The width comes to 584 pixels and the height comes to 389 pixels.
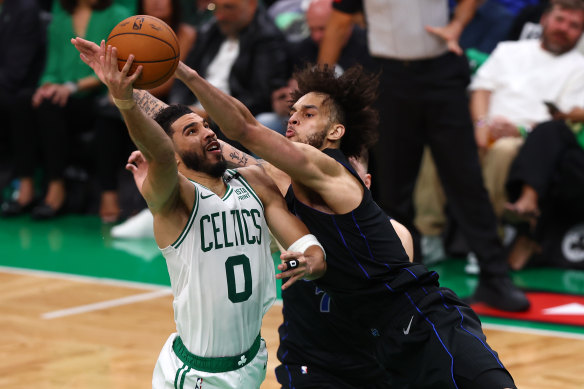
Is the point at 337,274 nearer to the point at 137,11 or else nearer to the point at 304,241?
the point at 304,241

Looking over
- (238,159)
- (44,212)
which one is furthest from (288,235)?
(44,212)

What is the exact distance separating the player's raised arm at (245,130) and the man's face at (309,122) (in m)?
0.33

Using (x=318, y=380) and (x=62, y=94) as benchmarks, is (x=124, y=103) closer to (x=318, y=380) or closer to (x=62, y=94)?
(x=318, y=380)

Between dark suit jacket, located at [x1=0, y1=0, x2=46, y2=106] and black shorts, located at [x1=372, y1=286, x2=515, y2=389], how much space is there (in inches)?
265

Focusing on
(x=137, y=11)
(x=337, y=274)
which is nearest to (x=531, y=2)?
(x=137, y=11)

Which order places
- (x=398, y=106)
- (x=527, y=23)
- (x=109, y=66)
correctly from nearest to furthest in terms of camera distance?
(x=109, y=66) → (x=398, y=106) → (x=527, y=23)

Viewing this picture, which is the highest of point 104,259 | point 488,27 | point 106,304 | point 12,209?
point 488,27

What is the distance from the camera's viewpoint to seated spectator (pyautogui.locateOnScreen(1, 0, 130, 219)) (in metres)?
9.16

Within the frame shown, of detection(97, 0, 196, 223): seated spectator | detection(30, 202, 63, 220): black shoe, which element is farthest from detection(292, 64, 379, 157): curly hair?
detection(30, 202, 63, 220): black shoe

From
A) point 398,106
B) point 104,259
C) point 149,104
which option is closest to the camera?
point 149,104

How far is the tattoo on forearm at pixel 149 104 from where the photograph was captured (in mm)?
3814

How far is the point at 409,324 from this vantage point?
362 centimetres

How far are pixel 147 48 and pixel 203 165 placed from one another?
0.64m

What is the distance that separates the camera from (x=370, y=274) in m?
3.63
